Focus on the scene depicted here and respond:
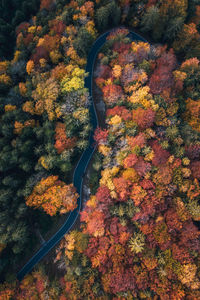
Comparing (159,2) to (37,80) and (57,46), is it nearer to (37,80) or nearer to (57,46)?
(57,46)

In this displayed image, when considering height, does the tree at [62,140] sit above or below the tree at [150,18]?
below

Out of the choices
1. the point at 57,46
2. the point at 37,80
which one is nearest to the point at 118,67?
the point at 57,46

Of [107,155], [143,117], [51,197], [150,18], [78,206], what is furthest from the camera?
[150,18]

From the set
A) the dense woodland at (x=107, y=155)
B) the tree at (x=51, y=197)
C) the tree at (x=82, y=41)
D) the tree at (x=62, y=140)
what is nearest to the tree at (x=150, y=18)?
the dense woodland at (x=107, y=155)

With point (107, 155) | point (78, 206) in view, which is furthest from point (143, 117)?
point (78, 206)

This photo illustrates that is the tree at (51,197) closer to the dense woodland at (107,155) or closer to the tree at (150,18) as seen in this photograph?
the dense woodland at (107,155)

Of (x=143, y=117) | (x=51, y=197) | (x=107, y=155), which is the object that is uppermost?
(x=143, y=117)

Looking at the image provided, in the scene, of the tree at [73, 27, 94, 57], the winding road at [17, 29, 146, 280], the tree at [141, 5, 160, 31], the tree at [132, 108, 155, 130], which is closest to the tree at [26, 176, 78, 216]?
the winding road at [17, 29, 146, 280]

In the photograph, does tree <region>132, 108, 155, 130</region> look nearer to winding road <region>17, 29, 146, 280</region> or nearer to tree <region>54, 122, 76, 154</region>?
winding road <region>17, 29, 146, 280</region>

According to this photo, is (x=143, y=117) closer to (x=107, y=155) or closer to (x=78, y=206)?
(x=107, y=155)
